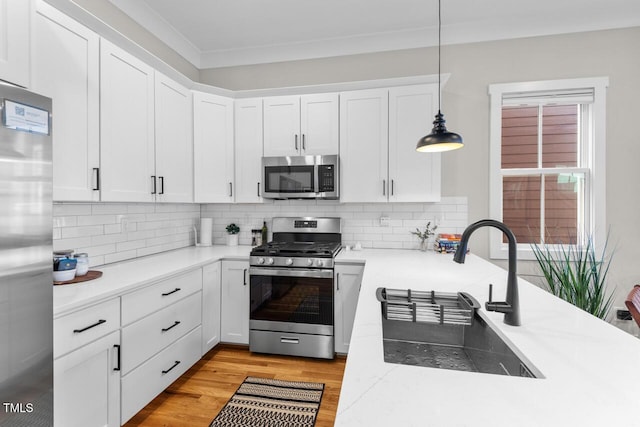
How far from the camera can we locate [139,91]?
2.29 metres

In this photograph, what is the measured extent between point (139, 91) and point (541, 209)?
11.6 feet

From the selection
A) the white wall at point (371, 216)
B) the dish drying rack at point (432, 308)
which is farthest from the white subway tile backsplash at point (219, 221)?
the dish drying rack at point (432, 308)

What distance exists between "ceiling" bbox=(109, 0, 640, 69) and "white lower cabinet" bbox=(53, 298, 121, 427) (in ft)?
7.67

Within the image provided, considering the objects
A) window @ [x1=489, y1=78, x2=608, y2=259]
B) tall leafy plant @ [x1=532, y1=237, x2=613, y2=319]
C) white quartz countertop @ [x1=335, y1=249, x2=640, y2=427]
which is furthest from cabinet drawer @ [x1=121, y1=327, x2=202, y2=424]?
tall leafy plant @ [x1=532, y1=237, x2=613, y2=319]

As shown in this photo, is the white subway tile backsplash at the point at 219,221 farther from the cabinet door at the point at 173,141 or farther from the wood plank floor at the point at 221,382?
the wood plank floor at the point at 221,382

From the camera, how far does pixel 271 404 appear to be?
2129mm

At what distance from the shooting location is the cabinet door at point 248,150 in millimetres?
3117

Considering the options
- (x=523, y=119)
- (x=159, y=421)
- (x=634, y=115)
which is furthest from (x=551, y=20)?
(x=159, y=421)

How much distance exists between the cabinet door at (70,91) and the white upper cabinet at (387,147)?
6.14 ft

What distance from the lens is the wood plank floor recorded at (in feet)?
6.56

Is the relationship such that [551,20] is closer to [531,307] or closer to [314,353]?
[531,307]

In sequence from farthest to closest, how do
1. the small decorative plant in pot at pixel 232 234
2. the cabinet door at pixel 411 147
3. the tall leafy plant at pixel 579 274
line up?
the small decorative plant in pot at pixel 232 234 → the cabinet door at pixel 411 147 → the tall leafy plant at pixel 579 274

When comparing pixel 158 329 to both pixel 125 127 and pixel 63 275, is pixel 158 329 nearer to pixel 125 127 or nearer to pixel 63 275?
pixel 63 275

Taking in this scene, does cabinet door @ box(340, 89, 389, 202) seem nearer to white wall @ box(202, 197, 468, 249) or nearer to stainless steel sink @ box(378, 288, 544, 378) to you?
white wall @ box(202, 197, 468, 249)
